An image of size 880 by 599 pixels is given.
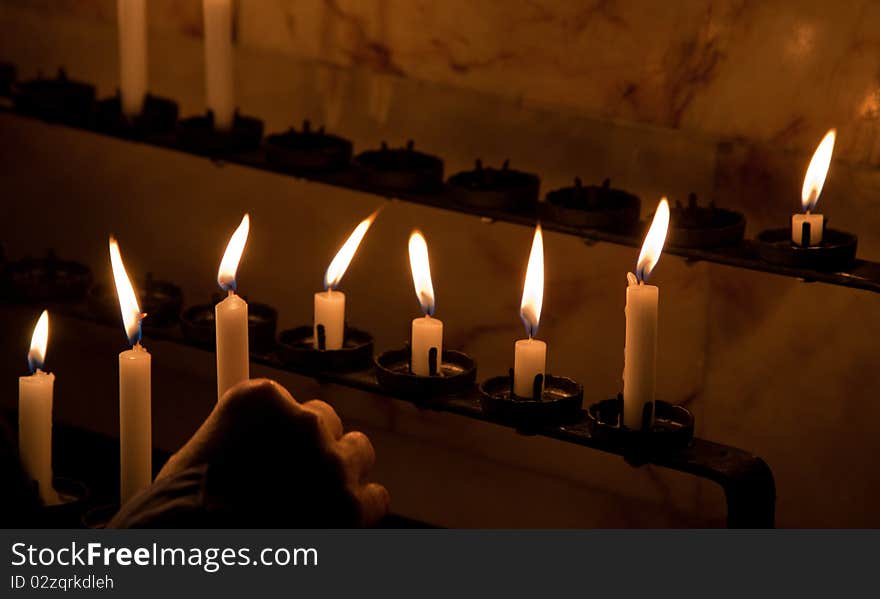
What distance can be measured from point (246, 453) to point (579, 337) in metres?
0.89

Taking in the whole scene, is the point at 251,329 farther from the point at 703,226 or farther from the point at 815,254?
the point at 815,254

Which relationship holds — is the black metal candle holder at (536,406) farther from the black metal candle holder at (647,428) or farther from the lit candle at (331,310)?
the lit candle at (331,310)

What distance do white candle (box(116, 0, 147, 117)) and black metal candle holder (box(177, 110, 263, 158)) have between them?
9 centimetres

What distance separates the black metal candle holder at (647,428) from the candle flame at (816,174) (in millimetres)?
305

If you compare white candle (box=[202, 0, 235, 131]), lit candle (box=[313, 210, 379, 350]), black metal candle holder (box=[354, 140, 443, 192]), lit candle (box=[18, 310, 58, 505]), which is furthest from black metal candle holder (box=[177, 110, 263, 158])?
lit candle (box=[18, 310, 58, 505])

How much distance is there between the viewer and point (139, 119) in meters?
2.47

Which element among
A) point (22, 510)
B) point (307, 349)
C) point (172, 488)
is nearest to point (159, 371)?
point (307, 349)

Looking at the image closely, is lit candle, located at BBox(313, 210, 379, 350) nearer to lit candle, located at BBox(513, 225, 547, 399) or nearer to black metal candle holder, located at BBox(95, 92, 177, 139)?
lit candle, located at BBox(513, 225, 547, 399)

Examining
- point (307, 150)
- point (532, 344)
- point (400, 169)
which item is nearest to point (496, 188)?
point (400, 169)

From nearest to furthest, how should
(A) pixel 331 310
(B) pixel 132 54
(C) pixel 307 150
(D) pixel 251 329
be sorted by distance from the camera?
(A) pixel 331 310 → (D) pixel 251 329 → (C) pixel 307 150 → (B) pixel 132 54

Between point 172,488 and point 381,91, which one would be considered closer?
point 172,488

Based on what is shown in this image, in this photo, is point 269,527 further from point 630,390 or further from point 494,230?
point 494,230

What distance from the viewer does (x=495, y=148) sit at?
2.40m

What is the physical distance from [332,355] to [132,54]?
70 cm
